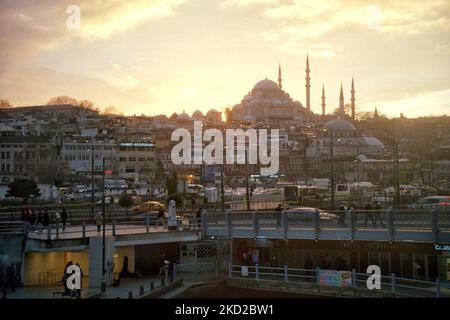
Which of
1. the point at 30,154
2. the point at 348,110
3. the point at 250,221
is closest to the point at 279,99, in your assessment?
the point at 348,110

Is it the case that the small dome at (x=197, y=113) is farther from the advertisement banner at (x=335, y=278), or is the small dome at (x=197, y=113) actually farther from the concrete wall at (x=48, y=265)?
the advertisement banner at (x=335, y=278)

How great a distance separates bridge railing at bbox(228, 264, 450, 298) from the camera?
7379 mm

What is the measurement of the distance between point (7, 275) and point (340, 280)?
424cm

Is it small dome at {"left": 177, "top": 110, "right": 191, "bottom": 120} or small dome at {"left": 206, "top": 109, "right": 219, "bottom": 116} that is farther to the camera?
small dome at {"left": 206, "top": 109, "right": 219, "bottom": 116}

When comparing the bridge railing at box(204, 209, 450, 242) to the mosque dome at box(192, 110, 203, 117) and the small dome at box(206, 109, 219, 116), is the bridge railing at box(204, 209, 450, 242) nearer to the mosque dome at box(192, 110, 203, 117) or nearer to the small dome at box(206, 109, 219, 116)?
the small dome at box(206, 109, 219, 116)

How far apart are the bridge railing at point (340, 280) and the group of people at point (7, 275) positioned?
279 cm

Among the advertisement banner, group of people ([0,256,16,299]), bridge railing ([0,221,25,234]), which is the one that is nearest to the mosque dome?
bridge railing ([0,221,25,234])

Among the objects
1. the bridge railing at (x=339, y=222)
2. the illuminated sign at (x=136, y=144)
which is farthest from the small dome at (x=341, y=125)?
the bridge railing at (x=339, y=222)

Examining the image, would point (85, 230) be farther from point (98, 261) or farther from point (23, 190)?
point (23, 190)

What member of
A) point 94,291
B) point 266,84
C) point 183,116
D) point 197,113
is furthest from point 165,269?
point 266,84

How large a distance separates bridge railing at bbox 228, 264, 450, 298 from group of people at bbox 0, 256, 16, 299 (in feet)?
9.16

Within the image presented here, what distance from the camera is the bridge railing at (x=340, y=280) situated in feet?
24.2
